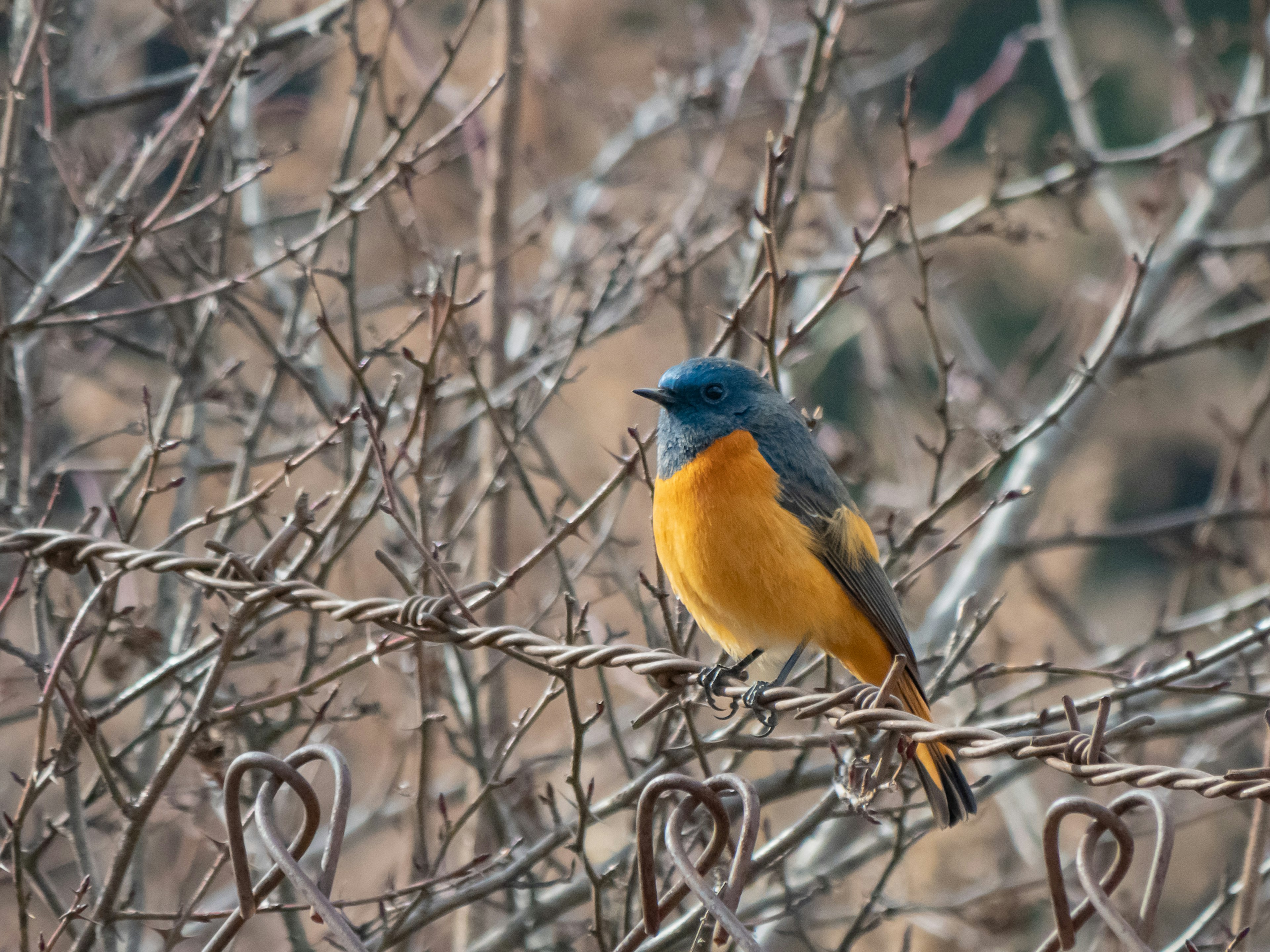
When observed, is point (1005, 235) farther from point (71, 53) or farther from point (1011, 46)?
→ point (71, 53)

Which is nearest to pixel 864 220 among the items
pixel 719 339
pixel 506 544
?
pixel 506 544

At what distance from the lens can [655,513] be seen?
3598mm

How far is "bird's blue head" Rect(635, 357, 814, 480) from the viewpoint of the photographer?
12.1ft

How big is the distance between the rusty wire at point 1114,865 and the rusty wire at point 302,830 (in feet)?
3.14

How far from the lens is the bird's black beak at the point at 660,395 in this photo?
3.67m

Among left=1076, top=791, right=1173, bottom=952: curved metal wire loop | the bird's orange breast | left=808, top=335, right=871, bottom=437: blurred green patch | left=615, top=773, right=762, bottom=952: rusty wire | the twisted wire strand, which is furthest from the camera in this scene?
left=808, top=335, right=871, bottom=437: blurred green patch

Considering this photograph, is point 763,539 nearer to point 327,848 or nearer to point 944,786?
point 944,786

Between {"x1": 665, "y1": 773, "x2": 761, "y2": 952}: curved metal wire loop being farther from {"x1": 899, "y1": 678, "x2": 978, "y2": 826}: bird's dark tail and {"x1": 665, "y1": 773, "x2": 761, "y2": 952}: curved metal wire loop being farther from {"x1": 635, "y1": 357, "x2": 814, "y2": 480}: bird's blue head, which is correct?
{"x1": 635, "y1": 357, "x2": 814, "y2": 480}: bird's blue head

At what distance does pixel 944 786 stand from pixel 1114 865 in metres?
1.71

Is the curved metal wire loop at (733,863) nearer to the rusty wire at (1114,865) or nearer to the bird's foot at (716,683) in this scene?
the rusty wire at (1114,865)

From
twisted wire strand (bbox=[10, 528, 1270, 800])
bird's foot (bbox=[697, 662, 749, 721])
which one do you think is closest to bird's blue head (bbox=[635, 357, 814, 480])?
bird's foot (bbox=[697, 662, 749, 721])

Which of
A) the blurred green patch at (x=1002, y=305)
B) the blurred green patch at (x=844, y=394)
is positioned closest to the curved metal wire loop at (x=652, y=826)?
the blurred green patch at (x=844, y=394)

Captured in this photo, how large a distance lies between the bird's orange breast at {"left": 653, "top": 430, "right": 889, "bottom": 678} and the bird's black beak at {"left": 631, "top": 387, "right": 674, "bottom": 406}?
8.2 inches

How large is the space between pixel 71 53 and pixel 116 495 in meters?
2.00
